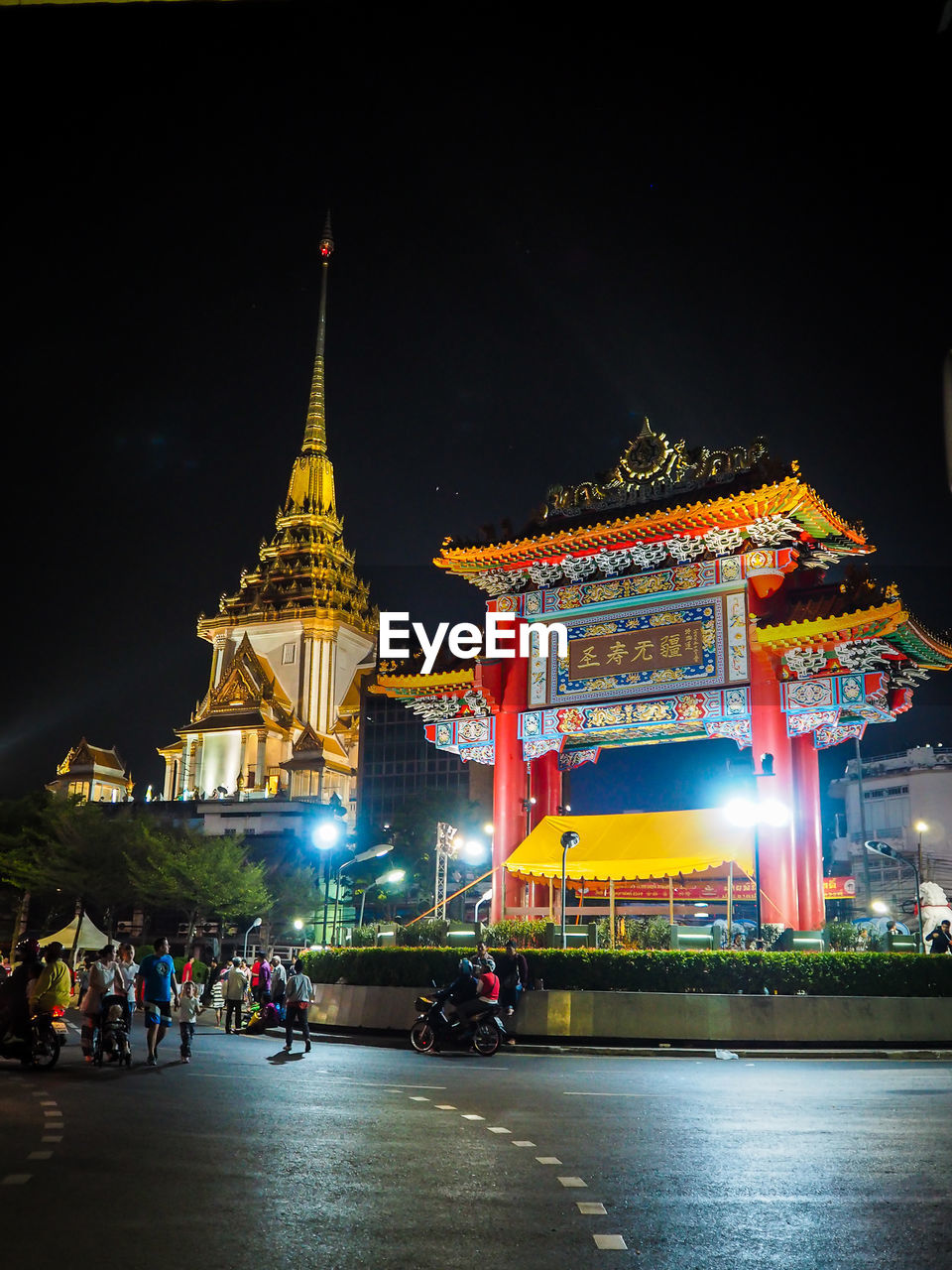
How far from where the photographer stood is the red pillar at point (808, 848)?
25.2 metres

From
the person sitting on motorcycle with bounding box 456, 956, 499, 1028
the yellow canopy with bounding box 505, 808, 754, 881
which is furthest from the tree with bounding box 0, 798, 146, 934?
the person sitting on motorcycle with bounding box 456, 956, 499, 1028

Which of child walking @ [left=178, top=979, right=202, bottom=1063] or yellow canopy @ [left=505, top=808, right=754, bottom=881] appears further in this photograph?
yellow canopy @ [left=505, top=808, right=754, bottom=881]

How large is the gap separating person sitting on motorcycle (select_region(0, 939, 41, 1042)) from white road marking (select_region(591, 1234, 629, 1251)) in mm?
11127

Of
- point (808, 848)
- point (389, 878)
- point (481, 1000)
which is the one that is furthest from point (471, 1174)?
point (389, 878)

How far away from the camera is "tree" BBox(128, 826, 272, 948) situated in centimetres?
5597

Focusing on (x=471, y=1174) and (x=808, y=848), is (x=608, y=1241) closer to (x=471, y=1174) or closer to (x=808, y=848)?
(x=471, y=1174)

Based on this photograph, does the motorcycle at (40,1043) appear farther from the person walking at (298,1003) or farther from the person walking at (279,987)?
the person walking at (279,987)

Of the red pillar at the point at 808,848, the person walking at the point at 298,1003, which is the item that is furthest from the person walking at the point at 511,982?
the red pillar at the point at 808,848

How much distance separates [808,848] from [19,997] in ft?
54.0

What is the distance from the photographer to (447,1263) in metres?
5.93

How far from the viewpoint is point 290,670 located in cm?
9056

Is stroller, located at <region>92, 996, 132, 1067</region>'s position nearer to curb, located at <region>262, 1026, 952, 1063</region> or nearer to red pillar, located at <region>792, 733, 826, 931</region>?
curb, located at <region>262, 1026, 952, 1063</region>

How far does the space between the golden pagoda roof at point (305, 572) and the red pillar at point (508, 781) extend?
205ft

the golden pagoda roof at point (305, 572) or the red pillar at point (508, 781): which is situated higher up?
the golden pagoda roof at point (305, 572)
